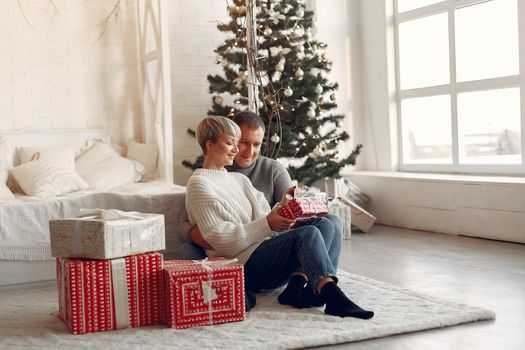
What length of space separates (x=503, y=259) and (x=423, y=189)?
5.63ft

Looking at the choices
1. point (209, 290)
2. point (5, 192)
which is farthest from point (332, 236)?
point (5, 192)

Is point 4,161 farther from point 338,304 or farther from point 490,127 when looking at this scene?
point 490,127

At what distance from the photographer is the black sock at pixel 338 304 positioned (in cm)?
339

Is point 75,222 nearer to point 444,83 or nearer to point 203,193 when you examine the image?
point 203,193

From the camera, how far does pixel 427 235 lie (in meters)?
6.33

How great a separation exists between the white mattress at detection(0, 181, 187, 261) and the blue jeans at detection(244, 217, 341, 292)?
1196 mm

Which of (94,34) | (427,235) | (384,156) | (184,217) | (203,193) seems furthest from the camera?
(384,156)

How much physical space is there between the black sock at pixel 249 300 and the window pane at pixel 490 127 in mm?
3482

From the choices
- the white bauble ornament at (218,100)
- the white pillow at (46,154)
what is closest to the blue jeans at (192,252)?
the white pillow at (46,154)

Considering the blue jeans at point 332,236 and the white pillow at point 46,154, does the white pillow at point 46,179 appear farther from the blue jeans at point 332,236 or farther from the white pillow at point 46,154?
the blue jeans at point 332,236

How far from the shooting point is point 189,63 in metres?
7.35

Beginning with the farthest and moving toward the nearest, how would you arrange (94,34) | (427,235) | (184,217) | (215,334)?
1. (94,34)
2. (427,235)
3. (184,217)
4. (215,334)

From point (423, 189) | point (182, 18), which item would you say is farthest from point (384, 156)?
point (182, 18)

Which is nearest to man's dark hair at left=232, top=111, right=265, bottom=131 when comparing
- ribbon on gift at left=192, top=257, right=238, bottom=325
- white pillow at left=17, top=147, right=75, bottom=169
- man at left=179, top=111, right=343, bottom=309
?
man at left=179, top=111, right=343, bottom=309
